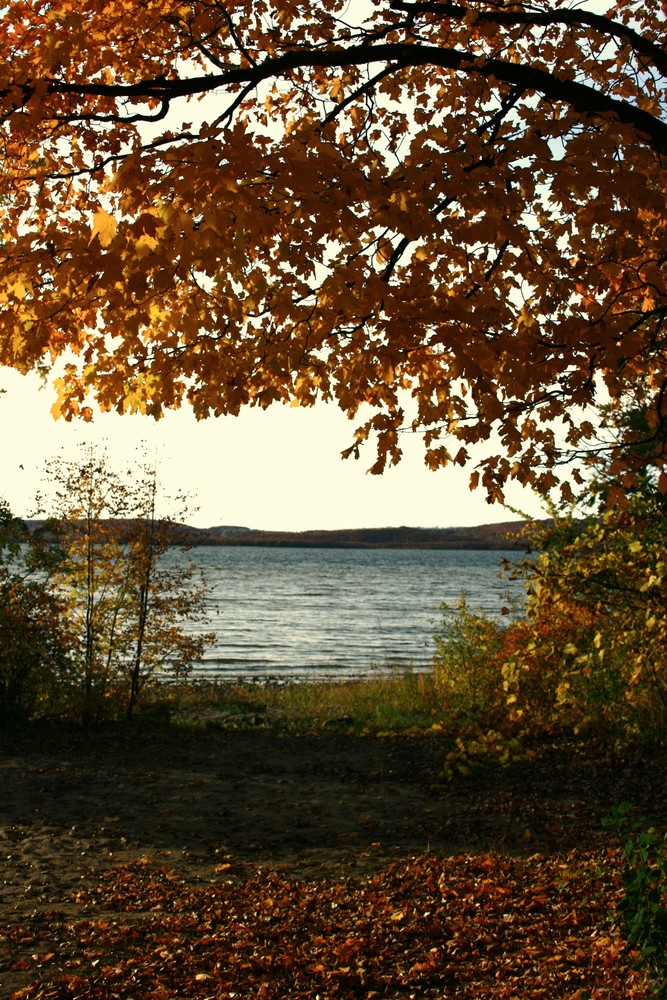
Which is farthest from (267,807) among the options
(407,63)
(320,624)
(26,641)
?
(320,624)

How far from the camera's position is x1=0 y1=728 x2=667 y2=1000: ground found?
19.8ft

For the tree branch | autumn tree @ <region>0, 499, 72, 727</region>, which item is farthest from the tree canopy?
autumn tree @ <region>0, 499, 72, 727</region>

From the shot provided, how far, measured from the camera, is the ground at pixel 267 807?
604cm

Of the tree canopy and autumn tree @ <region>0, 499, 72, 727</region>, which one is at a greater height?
the tree canopy

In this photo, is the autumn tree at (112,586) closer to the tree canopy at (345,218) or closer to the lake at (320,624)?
the lake at (320,624)

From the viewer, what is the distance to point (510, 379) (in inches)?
167

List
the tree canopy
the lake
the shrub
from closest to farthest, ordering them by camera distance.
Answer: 1. the tree canopy
2. the shrub
3. the lake

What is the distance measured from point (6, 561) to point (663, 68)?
29.5ft

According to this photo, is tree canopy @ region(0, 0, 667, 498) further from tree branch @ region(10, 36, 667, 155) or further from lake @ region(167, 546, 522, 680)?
lake @ region(167, 546, 522, 680)

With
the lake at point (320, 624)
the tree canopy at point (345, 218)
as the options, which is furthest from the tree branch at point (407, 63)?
the lake at point (320, 624)

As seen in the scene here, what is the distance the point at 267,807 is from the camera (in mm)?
7547

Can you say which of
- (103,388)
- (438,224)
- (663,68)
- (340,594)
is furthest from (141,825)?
(340,594)

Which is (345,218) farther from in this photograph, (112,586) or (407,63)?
(112,586)

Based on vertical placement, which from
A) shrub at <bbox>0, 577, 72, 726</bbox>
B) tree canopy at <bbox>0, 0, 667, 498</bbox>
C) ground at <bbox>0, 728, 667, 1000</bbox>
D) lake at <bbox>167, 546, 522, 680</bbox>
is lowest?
lake at <bbox>167, 546, 522, 680</bbox>
